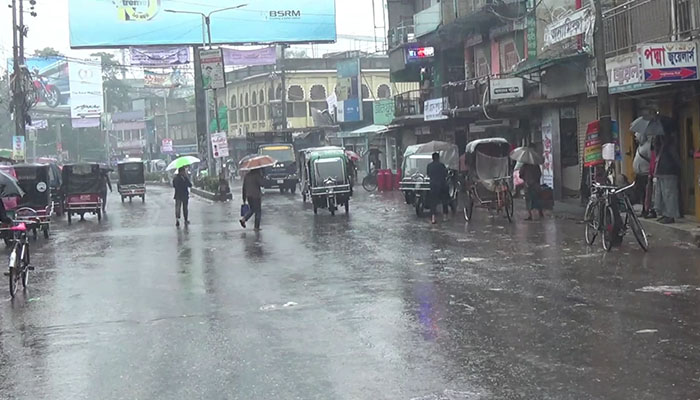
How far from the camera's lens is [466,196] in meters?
23.6

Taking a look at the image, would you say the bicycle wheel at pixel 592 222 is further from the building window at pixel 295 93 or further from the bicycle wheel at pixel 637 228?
the building window at pixel 295 93

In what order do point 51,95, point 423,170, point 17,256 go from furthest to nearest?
point 51,95 → point 423,170 → point 17,256

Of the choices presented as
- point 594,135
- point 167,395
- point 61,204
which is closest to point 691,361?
point 167,395

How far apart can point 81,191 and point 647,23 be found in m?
20.1

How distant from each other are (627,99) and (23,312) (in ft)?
54.6

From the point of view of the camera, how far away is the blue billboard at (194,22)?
51531 mm

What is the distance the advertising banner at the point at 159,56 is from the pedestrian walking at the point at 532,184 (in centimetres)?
3596

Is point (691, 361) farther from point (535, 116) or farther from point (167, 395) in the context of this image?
point (535, 116)

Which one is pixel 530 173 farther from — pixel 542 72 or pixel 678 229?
pixel 542 72

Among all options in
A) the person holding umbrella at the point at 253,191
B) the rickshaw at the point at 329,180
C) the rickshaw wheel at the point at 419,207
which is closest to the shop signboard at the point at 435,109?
the rickshaw at the point at 329,180

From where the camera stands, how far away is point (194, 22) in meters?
52.7

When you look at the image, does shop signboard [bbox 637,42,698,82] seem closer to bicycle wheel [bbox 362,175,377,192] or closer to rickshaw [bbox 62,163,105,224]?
rickshaw [bbox 62,163,105,224]

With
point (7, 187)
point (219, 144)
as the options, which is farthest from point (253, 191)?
point (219, 144)

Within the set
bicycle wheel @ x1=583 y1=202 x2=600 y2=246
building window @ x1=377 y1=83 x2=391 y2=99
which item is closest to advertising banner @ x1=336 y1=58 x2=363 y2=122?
building window @ x1=377 y1=83 x2=391 y2=99
